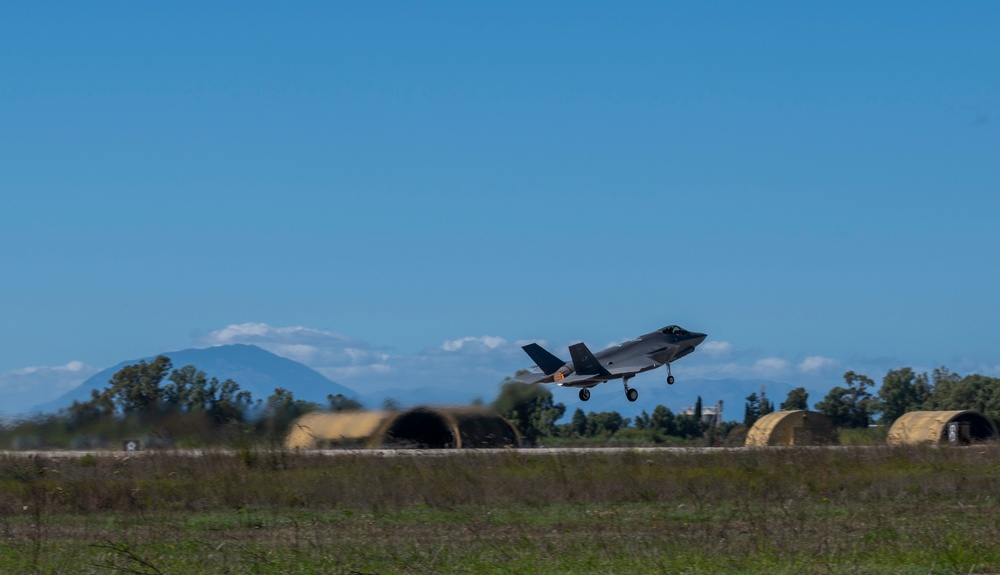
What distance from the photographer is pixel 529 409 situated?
5253 centimetres

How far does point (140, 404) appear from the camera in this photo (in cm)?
3284

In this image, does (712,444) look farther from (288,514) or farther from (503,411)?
(288,514)

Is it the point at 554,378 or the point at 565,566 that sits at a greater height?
the point at 554,378

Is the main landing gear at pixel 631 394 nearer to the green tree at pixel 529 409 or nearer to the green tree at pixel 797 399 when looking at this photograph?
the green tree at pixel 529 409

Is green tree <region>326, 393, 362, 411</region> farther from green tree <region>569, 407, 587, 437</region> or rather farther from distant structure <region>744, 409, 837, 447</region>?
green tree <region>569, 407, 587, 437</region>

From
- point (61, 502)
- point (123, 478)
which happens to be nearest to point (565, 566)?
point (61, 502)

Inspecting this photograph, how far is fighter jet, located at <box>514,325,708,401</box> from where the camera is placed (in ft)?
139

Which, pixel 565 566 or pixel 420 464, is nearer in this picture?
pixel 565 566

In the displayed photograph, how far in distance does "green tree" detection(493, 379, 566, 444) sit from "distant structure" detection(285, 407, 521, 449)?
32.4 inches

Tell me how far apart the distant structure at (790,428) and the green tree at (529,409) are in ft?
35.1

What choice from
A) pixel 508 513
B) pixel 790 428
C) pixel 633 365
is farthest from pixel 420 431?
pixel 790 428

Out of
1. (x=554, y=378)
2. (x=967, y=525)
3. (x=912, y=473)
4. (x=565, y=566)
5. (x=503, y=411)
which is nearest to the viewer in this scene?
(x=565, y=566)

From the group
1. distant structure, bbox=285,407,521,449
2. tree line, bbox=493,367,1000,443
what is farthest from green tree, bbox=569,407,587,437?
distant structure, bbox=285,407,521,449

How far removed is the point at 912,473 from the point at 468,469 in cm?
1242
